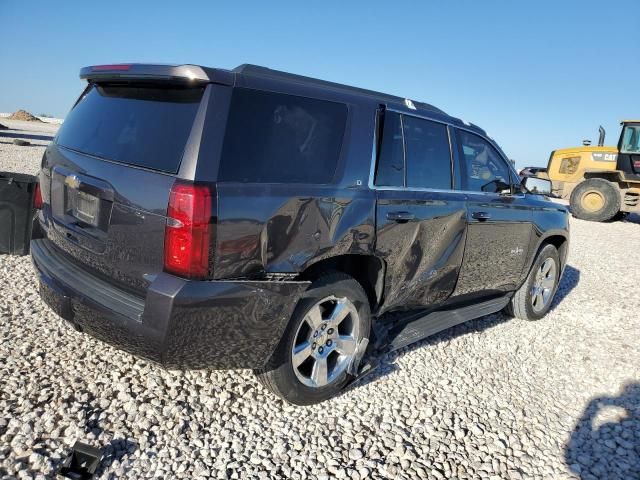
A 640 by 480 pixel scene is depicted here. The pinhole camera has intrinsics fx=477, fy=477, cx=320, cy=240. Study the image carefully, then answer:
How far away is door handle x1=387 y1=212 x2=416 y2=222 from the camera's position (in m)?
3.03

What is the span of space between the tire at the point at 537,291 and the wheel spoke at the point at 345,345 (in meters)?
2.52

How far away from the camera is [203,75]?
7.44 feet

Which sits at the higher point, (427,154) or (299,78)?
(299,78)

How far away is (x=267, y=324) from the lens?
2.46 m

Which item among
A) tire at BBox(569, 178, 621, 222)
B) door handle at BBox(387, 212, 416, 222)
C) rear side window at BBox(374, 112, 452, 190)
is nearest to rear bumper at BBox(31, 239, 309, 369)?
door handle at BBox(387, 212, 416, 222)

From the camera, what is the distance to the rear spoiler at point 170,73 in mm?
2279

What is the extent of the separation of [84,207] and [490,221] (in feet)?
9.99

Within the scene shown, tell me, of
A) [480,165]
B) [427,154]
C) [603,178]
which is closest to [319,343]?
[427,154]

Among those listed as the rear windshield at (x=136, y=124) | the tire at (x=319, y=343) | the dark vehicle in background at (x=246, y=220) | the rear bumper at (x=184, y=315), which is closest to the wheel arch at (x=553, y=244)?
the dark vehicle in background at (x=246, y=220)

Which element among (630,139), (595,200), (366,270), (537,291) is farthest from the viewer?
(595,200)

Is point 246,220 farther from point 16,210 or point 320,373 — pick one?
point 16,210

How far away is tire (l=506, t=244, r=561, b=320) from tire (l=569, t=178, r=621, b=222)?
10581 mm

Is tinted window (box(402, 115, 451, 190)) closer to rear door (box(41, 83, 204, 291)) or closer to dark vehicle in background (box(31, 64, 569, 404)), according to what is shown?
dark vehicle in background (box(31, 64, 569, 404))

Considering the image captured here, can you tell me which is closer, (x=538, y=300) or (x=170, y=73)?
(x=170, y=73)
